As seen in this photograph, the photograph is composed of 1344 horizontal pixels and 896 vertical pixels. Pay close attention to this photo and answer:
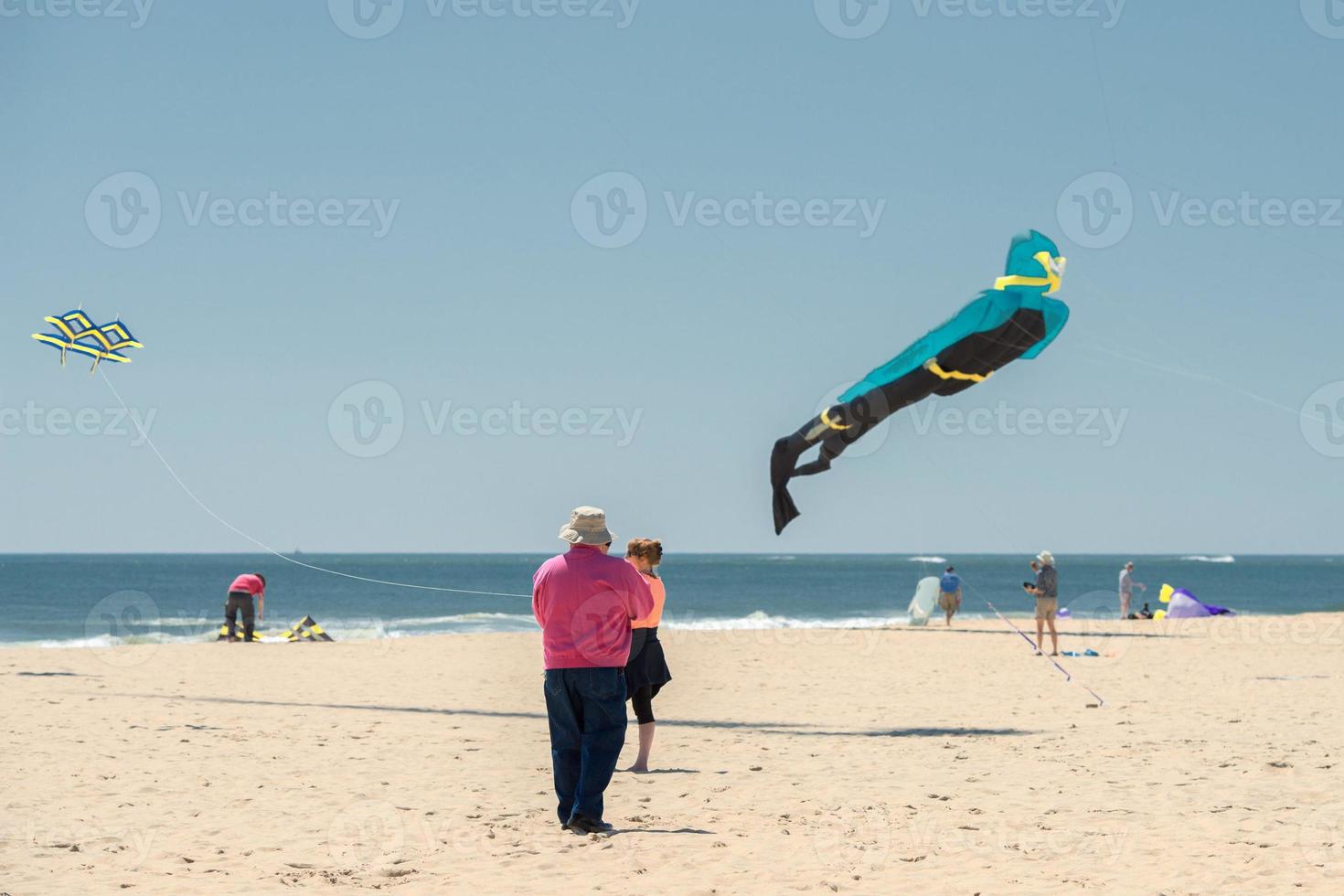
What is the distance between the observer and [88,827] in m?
5.95

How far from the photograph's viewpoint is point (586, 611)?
5.87 meters

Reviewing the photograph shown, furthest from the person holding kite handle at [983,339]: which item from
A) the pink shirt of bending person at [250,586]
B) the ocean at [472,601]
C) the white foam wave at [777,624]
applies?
the ocean at [472,601]

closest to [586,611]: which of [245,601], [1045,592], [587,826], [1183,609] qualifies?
[587,826]

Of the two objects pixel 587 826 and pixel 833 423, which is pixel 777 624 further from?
pixel 587 826

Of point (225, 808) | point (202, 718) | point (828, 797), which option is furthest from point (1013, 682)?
point (225, 808)

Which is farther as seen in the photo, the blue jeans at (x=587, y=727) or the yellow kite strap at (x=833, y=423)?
the yellow kite strap at (x=833, y=423)

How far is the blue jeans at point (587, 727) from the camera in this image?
5.86m

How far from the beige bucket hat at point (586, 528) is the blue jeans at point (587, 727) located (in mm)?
639

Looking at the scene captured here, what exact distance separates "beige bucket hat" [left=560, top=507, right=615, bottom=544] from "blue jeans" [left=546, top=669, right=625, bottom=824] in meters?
0.64

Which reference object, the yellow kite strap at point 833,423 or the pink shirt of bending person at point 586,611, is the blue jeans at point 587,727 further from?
the yellow kite strap at point 833,423

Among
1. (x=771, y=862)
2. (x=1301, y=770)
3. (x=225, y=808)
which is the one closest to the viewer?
(x=771, y=862)

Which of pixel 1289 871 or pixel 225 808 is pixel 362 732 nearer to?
pixel 225 808

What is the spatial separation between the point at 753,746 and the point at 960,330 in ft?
12.0

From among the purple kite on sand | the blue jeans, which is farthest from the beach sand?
the purple kite on sand
